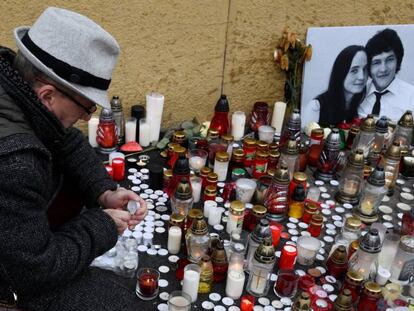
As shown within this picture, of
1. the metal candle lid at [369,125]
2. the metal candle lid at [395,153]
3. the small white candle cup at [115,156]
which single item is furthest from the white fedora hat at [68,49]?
the metal candle lid at [369,125]

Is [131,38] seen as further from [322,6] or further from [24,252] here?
[24,252]

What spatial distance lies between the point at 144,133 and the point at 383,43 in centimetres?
196

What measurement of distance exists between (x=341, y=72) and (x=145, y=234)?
2.12 m

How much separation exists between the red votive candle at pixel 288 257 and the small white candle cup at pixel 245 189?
1.55 feet

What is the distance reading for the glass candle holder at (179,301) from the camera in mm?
1818

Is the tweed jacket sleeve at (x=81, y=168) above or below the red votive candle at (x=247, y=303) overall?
above

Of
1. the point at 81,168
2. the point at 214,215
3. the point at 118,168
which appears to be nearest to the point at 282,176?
the point at 214,215

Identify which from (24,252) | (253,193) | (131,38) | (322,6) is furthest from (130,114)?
(24,252)

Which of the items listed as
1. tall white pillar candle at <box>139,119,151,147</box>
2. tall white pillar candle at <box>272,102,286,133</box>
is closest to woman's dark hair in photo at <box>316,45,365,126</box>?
tall white pillar candle at <box>272,102,286,133</box>

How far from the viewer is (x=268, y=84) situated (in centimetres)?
356

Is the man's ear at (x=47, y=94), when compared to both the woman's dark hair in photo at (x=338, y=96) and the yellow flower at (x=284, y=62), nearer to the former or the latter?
the yellow flower at (x=284, y=62)

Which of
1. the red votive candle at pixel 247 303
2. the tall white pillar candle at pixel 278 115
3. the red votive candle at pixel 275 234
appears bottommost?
the red votive candle at pixel 247 303

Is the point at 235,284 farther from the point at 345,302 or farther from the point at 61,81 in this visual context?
the point at 61,81

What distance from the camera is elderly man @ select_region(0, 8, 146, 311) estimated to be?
4.70 feet
